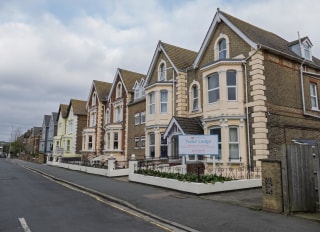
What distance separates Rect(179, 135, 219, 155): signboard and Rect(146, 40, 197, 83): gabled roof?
9.89 metres

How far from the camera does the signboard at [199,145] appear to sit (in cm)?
1470

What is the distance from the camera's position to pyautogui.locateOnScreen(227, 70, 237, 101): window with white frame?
18.7 metres

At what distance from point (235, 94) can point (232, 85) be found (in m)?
0.62

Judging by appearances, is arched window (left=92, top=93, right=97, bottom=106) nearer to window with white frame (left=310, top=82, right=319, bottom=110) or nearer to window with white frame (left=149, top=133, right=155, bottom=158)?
window with white frame (left=149, top=133, right=155, bottom=158)

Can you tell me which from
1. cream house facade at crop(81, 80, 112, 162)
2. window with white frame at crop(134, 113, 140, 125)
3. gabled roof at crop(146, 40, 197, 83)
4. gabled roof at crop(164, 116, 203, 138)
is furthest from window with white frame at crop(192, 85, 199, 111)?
cream house facade at crop(81, 80, 112, 162)

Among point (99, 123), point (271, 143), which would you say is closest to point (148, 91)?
point (271, 143)

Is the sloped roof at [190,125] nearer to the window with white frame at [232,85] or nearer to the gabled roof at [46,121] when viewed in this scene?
the window with white frame at [232,85]

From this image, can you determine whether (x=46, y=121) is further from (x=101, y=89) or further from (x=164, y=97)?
(x=164, y=97)

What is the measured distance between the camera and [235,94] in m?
18.7

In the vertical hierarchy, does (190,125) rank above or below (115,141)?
above

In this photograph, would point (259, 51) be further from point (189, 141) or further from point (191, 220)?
point (191, 220)

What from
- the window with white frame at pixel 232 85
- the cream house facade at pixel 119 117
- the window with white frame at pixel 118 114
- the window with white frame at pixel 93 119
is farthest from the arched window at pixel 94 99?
the window with white frame at pixel 232 85

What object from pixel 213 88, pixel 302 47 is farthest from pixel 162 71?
pixel 302 47

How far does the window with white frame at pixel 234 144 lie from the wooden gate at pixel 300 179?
333 inches
